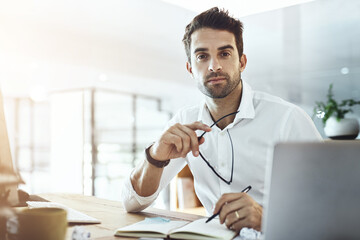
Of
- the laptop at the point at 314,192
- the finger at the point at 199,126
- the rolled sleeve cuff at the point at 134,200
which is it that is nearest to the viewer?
the laptop at the point at 314,192

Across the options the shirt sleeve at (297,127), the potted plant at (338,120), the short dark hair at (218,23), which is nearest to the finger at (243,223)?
the shirt sleeve at (297,127)

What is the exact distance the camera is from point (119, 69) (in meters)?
5.18

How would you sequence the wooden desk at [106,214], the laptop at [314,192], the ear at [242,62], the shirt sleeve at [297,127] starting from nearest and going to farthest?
the laptop at [314,192] → the wooden desk at [106,214] → the shirt sleeve at [297,127] → the ear at [242,62]

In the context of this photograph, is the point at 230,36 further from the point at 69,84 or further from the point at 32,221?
the point at 69,84

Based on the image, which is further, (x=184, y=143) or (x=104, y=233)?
(x=184, y=143)

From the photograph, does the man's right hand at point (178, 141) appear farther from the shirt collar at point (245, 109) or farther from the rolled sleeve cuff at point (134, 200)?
the shirt collar at point (245, 109)

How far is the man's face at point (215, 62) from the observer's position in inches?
59.3

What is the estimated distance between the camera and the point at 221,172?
1.42 meters

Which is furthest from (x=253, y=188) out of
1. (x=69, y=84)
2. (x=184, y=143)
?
(x=69, y=84)

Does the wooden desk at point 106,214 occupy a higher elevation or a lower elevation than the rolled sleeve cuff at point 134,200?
lower

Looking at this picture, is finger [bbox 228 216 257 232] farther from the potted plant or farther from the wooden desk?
the potted plant

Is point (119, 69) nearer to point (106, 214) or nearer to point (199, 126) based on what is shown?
point (106, 214)

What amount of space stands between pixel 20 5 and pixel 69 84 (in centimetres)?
280

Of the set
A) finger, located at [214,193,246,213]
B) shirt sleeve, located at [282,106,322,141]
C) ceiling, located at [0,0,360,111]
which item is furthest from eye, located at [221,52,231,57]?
ceiling, located at [0,0,360,111]
